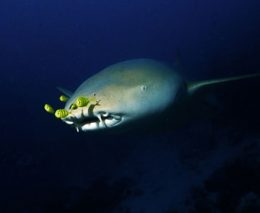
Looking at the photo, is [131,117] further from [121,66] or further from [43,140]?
[43,140]

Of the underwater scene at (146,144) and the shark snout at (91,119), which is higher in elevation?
the shark snout at (91,119)

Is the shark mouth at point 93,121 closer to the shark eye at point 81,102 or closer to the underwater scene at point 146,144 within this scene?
the underwater scene at point 146,144

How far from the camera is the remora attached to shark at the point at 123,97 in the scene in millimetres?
3146

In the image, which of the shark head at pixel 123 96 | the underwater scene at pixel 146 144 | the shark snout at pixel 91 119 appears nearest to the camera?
the shark snout at pixel 91 119

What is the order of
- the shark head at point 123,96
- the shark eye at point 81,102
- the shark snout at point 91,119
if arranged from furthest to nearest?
the shark head at point 123,96 → the shark snout at point 91,119 → the shark eye at point 81,102

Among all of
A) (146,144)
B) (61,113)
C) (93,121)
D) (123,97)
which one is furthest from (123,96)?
(146,144)

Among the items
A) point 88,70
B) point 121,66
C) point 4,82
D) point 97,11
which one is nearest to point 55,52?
point 88,70

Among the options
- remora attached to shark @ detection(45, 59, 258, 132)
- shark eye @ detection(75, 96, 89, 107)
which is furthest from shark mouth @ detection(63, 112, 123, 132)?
shark eye @ detection(75, 96, 89, 107)

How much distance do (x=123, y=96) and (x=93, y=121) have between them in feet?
1.43

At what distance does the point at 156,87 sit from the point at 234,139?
5708 millimetres

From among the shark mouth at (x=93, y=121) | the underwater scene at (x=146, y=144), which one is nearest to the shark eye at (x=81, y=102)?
the underwater scene at (x=146, y=144)

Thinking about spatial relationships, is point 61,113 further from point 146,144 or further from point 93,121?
point 146,144

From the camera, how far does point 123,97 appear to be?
343cm

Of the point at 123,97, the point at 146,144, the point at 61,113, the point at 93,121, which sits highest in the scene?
the point at 61,113
